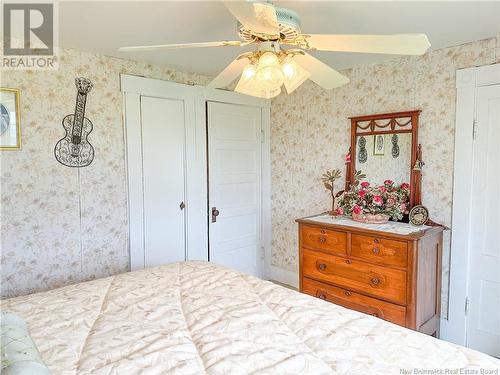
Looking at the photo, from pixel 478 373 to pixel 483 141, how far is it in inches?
76.6

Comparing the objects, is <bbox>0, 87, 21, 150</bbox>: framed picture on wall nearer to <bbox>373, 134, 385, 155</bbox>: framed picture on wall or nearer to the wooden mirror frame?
the wooden mirror frame

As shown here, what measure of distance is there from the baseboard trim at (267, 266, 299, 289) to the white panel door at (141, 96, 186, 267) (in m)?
1.20

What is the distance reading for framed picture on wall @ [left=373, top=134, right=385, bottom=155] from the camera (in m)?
3.02

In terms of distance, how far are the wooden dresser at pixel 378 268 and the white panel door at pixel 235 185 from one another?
102cm

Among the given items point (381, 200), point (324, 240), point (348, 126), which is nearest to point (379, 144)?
point (348, 126)

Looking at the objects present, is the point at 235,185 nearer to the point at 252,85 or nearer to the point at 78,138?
the point at 78,138

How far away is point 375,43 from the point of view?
59.6 inches

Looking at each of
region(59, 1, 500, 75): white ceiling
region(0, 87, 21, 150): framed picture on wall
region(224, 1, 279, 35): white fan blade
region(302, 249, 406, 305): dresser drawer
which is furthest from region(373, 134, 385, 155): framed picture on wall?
region(0, 87, 21, 150): framed picture on wall

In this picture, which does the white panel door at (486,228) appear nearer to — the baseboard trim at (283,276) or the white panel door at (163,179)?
the baseboard trim at (283,276)

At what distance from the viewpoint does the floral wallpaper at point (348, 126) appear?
2672 mm

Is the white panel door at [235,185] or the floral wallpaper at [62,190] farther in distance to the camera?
the white panel door at [235,185]

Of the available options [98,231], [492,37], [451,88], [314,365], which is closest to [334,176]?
[451,88]

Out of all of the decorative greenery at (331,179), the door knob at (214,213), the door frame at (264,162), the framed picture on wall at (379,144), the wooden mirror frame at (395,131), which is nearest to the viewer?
the wooden mirror frame at (395,131)

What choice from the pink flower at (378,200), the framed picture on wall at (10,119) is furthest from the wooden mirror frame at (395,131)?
the framed picture on wall at (10,119)
